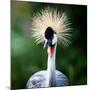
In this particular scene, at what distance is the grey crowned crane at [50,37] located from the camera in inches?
71.1

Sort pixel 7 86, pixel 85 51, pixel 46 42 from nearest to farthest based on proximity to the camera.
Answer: pixel 7 86, pixel 46 42, pixel 85 51

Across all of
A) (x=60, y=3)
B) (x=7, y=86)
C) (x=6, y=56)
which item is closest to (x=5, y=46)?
(x=6, y=56)

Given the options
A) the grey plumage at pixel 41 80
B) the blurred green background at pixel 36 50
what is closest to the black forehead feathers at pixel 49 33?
the blurred green background at pixel 36 50

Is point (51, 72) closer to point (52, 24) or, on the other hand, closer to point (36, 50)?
point (36, 50)

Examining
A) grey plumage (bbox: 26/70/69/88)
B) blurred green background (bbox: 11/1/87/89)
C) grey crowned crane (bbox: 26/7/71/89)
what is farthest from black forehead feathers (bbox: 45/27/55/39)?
grey plumage (bbox: 26/70/69/88)

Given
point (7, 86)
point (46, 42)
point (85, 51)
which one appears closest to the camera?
point (7, 86)

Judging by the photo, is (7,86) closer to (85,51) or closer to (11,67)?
(11,67)

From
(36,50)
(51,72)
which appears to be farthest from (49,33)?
(51,72)

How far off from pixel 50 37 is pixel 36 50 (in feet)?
0.67

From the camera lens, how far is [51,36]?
186cm

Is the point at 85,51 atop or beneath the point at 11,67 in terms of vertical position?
atop

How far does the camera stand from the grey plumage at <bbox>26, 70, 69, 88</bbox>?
1782 mm

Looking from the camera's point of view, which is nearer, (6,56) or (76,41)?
(6,56)

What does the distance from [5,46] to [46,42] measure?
42cm
